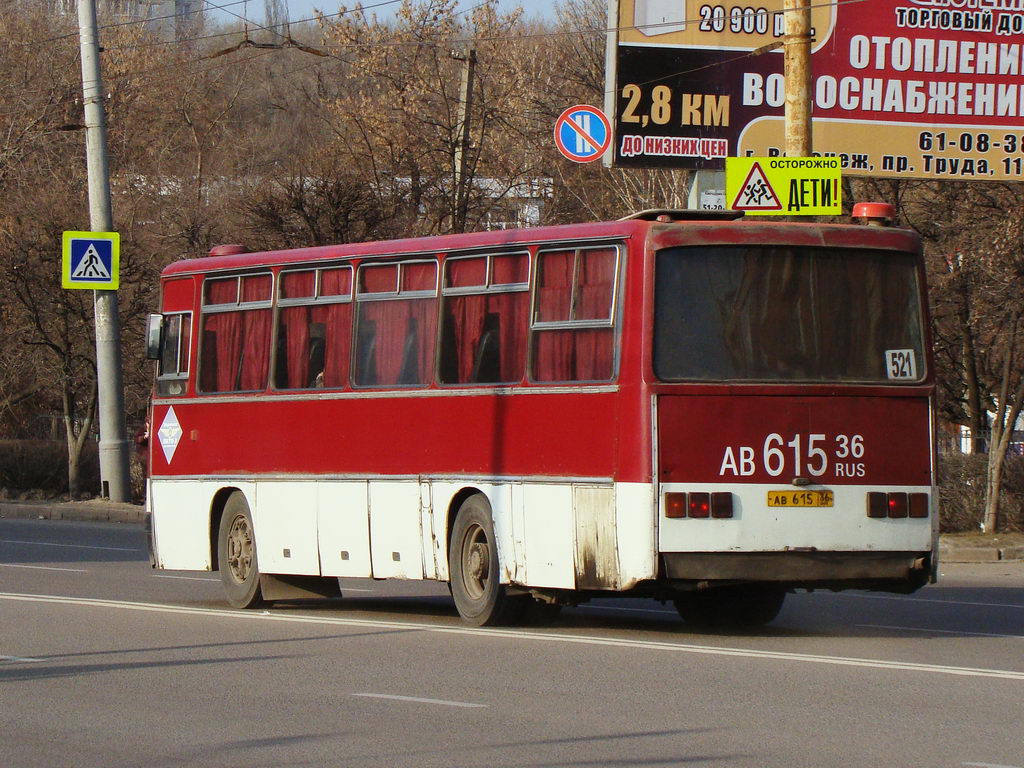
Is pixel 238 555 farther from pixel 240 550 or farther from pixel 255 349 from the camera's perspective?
pixel 255 349

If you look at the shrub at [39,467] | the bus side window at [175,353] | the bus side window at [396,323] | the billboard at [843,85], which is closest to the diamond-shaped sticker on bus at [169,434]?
the bus side window at [175,353]

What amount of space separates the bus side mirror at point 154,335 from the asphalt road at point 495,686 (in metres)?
2.32

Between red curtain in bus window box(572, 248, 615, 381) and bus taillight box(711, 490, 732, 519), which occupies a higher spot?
red curtain in bus window box(572, 248, 615, 381)

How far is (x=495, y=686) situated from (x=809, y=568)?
3.04m

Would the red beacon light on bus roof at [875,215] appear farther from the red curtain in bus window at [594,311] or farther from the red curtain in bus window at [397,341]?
the red curtain in bus window at [397,341]

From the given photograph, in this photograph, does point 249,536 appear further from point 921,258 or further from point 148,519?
point 921,258

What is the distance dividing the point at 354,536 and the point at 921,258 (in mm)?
5084

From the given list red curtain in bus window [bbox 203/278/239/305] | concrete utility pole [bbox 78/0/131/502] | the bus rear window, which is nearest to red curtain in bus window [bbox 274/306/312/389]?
red curtain in bus window [bbox 203/278/239/305]

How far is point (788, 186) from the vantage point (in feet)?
57.6

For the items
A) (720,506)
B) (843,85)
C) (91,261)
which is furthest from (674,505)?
(91,261)

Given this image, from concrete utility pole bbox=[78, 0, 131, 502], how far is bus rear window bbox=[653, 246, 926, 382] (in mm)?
17787

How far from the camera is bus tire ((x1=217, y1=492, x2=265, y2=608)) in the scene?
15.6 m

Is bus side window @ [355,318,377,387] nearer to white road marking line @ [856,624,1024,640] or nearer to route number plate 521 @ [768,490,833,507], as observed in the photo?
route number plate 521 @ [768,490,833,507]

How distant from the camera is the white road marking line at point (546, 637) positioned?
10594 millimetres
